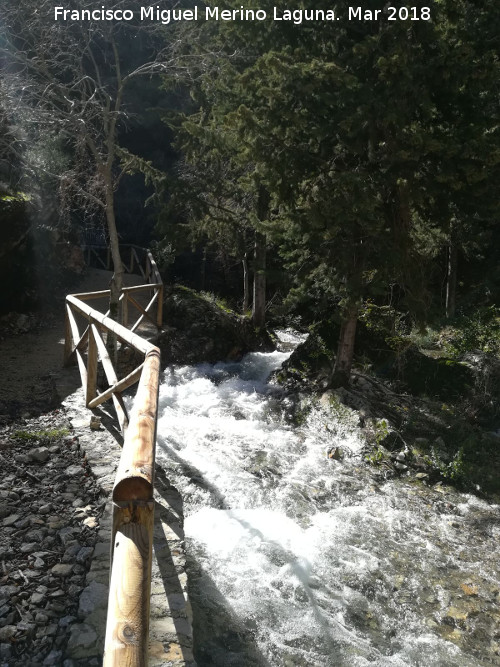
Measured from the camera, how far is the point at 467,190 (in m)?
7.72

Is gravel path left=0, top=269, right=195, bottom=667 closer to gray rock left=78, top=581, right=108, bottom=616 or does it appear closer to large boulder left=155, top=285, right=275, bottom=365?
gray rock left=78, top=581, right=108, bottom=616

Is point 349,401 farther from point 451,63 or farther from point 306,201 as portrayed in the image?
point 451,63

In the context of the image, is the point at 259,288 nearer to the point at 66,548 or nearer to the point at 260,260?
the point at 260,260

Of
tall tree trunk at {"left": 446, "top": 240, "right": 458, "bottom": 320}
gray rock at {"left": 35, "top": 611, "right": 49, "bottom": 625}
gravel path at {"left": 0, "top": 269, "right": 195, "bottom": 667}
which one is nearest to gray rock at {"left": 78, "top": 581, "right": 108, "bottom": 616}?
gravel path at {"left": 0, "top": 269, "right": 195, "bottom": 667}

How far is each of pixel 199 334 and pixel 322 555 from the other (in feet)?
26.1

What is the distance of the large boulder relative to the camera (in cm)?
1205

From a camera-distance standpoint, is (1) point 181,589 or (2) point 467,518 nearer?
(1) point 181,589

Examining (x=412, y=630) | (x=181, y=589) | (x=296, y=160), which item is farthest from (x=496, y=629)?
(x=296, y=160)

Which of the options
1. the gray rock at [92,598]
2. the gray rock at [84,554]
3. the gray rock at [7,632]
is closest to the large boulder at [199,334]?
the gray rock at [84,554]

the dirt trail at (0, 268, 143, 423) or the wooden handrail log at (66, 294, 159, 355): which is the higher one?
the wooden handrail log at (66, 294, 159, 355)

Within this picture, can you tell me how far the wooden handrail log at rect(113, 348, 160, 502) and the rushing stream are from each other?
210 centimetres

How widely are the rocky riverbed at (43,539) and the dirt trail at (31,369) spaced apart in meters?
1.43

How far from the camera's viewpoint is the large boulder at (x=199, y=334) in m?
12.1

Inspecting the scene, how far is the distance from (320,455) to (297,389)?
100 inches
